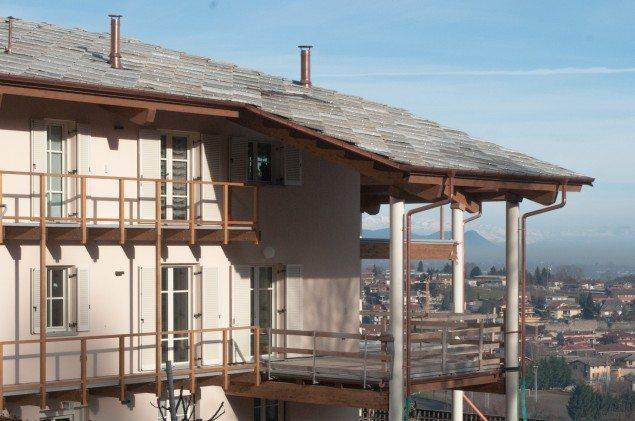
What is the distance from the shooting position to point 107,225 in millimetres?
23000

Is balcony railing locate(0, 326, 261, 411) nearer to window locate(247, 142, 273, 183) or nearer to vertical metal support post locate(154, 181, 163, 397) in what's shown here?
vertical metal support post locate(154, 181, 163, 397)

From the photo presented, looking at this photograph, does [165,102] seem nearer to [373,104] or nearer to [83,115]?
[83,115]

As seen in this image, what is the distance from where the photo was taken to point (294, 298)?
25969mm

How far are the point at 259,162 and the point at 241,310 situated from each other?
9.27 ft

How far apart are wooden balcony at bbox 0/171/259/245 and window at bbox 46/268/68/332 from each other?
0.59m

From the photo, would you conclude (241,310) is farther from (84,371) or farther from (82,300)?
(84,371)

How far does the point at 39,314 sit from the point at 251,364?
13.2 feet

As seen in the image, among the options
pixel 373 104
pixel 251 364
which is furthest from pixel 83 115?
pixel 373 104

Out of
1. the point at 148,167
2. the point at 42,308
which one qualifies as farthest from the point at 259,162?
the point at 42,308

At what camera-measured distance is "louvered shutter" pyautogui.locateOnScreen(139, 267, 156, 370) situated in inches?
931

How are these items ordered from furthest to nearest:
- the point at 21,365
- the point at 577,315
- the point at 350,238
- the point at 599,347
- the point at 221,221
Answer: the point at 577,315, the point at 599,347, the point at 350,238, the point at 221,221, the point at 21,365

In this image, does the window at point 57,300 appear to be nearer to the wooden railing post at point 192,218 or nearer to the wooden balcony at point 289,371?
the wooden balcony at point 289,371

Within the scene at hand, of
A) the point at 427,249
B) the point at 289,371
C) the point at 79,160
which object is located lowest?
the point at 289,371

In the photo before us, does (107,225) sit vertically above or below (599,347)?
above
